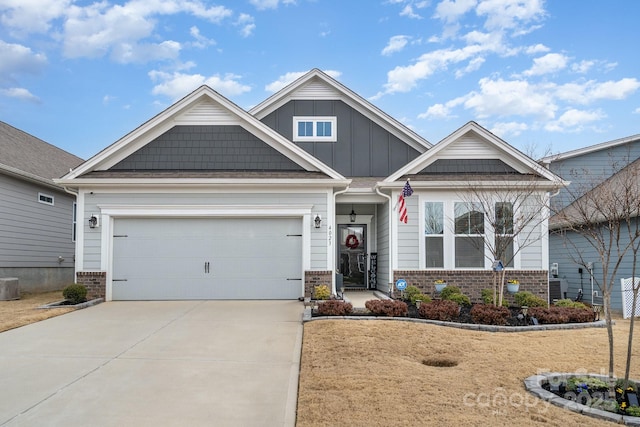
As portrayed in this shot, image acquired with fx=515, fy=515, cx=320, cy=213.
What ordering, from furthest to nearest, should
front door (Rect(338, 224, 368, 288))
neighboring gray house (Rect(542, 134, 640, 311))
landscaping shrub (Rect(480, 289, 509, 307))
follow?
front door (Rect(338, 224, 368, 288)) < neighboring gray house (Rect(542, 134, 640, 311)) < landscaping shrub (Rect(480, 289, 509, 307))

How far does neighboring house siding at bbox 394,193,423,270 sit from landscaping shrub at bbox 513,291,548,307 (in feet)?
8.33

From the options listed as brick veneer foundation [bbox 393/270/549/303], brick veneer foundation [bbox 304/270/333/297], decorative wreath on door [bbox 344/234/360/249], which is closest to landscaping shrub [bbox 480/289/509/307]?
brick veneer foundation [bbox 393/270/549/303]

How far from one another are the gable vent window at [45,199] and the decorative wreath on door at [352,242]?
10.4 m

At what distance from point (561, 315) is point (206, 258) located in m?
8.23

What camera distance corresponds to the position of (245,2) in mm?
14570

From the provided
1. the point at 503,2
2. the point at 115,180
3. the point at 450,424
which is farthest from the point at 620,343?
the point at 115,180

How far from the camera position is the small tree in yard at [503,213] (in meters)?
13.0

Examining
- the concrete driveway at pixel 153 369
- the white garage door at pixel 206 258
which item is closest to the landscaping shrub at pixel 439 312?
the concrete driveway at pixel 153 369

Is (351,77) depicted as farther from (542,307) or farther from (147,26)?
(542,307)

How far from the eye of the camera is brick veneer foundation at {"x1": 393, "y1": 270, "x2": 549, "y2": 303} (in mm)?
13246

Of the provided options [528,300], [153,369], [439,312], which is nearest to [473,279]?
[528,300]

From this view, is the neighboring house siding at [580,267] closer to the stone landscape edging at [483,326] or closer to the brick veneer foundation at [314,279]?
the stone landscape edging at [483,326]

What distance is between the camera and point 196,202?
42.7 ft

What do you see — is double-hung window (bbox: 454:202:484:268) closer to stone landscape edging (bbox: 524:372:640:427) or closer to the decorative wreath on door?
the decorative wreath on door
